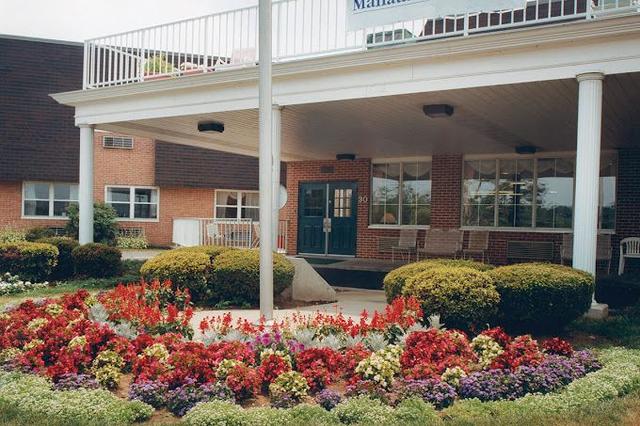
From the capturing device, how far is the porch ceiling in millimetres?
10047

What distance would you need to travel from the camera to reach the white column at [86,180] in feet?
45.5

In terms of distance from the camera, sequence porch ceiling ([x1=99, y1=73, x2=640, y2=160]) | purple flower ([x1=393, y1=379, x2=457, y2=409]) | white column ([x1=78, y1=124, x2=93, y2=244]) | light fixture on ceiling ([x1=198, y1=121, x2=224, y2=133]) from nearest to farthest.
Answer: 1. purple flower ([x1=393, y1=379, x2=457, y2=409])
2. porch ceiling ([x1=99, y1=73, x2=640, y2=160])
3. light fixture on ceiling ([x1=198, y1=121, x2=224, y2=133])
4. white column ([x1=78, y1=124, x2=93, y2=244])

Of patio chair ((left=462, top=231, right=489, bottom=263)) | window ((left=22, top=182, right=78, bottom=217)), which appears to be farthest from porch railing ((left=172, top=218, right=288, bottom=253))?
window ((left=22, top=182, right=78, bottom=217))

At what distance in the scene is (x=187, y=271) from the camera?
9766mm

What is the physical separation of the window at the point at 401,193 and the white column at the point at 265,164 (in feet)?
34.3

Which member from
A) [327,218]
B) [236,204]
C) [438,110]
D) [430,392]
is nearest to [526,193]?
[327,218]

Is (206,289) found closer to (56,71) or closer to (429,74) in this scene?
(429,74)

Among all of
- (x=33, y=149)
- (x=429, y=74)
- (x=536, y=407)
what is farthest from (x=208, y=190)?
(x=536, y=407)

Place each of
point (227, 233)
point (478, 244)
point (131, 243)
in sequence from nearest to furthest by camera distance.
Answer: point (227, 233) → point (478, 244) → point (131, 243)

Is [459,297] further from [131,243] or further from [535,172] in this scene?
[131,243]

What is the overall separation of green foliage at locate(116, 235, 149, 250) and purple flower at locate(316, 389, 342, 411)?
2220 cm

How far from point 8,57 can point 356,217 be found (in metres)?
17.1

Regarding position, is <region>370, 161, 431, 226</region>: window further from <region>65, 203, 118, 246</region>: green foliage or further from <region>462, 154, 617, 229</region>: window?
<region>65, 203, 118, 246</region>: green foliage

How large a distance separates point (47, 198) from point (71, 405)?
23.8 m
